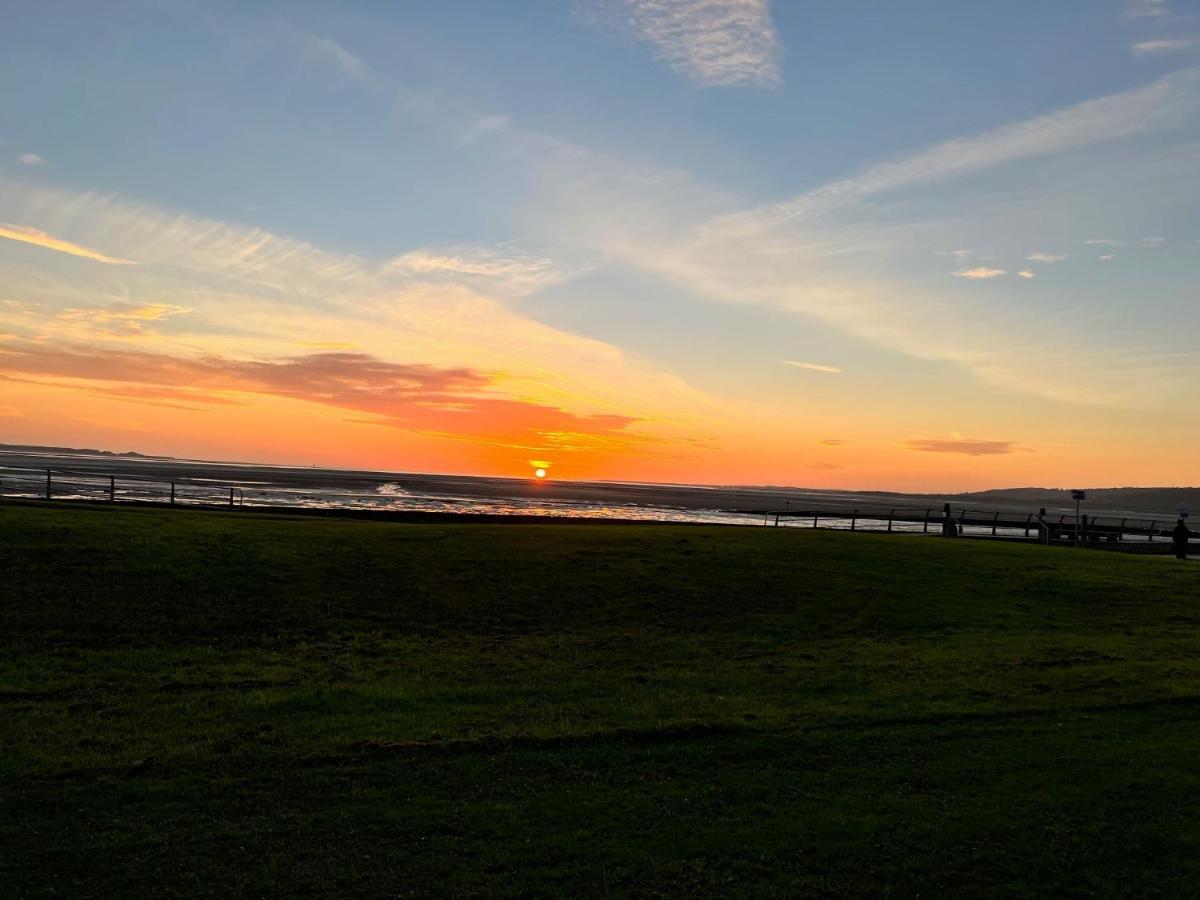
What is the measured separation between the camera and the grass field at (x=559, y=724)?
9219 millimetres

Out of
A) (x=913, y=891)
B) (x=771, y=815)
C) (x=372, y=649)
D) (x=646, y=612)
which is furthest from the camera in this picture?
(x=646, y=612)

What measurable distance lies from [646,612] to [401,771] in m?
12.8

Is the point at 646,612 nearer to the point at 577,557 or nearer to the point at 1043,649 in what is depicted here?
the point at 577,557

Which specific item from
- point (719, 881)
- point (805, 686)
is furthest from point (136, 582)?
point (719, 881)

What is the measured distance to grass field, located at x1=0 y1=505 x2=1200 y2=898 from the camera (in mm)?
9219

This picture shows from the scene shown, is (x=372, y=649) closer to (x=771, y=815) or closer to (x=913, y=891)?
(x=771, y=815)

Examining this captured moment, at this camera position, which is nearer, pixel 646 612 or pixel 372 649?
pixel 372 649

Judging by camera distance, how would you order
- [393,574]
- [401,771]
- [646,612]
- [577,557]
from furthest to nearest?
[577,557] → [393,574] → [646,612] → [401,771]

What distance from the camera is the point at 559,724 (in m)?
14.0

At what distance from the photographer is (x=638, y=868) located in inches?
356

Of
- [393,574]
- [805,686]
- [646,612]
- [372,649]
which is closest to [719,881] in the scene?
[805,686]

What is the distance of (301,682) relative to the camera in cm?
1661

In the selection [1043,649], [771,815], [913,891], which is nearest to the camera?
[913,891]

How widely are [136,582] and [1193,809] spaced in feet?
78.7
